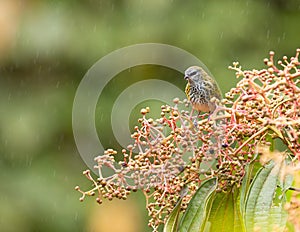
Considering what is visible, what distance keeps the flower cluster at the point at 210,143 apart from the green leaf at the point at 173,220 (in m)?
0.01

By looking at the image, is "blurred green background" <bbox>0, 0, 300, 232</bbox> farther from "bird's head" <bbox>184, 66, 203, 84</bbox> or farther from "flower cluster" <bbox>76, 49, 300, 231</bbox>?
"flower cluster" <bbox>76, 49, 300, 231</bbox>

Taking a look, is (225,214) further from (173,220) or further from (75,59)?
(75,59)

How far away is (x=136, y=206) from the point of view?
4.63 meters

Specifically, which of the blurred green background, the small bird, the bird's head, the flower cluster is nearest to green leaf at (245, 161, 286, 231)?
the flower cluster

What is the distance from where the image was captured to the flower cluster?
44.1 inches

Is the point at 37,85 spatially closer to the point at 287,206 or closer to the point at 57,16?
the point at 57,16

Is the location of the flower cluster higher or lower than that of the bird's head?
lower

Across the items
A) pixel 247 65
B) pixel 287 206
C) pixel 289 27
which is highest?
pixel 289 27

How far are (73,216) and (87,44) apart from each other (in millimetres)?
942

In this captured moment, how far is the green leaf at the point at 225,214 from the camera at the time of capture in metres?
1.19

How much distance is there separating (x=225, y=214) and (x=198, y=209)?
5 centimetres

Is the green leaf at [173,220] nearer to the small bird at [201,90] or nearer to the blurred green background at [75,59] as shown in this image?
the small bird at [201,90]

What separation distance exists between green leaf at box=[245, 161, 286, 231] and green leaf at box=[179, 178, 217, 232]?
0.08 m

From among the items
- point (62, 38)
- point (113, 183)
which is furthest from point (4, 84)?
point (113, 183)
